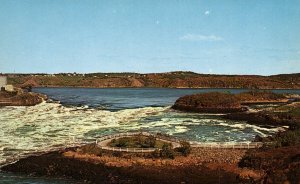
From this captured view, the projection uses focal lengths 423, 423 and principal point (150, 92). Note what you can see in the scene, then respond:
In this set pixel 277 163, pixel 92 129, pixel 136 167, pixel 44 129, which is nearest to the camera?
pixel 277 163

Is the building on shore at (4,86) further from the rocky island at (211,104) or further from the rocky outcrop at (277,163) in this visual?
the rocky outcrop at (277,163)

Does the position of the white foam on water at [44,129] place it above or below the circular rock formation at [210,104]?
below

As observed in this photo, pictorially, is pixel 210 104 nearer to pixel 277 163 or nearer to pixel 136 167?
pixel 277 163

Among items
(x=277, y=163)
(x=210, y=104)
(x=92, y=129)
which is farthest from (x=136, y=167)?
(x=210, y=104)

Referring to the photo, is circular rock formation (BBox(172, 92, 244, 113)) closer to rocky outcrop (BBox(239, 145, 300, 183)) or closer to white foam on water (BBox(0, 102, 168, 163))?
white foam on water (BBox(0, 102, 168, 163))

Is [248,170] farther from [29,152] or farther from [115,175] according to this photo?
[29,152]

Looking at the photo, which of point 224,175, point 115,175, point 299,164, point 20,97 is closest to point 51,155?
point 115,175

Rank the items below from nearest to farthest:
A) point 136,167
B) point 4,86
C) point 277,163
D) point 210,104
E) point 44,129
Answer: point 277,163 → point 136,167 → point 44,129 → point 210,104 → point 4,86

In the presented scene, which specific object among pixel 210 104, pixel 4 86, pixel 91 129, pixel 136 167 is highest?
pixel 4 86

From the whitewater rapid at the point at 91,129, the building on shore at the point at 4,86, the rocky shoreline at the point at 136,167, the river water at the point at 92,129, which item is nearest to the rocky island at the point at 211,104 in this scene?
the river water at the point at 92,129
